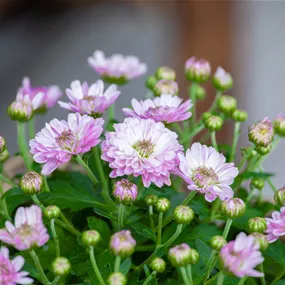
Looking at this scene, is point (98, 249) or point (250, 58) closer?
point (98, 249)

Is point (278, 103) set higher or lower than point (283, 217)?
lower

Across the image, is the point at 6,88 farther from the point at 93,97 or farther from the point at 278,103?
the point at 93,97

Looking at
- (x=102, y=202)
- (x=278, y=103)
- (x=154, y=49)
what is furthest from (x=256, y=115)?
(x=102, y=202)

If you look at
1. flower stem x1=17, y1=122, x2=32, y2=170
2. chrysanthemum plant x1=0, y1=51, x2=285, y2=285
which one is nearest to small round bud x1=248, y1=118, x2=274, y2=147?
chrysanthemum plant x1=0, y1=51, x2=285, y2=285

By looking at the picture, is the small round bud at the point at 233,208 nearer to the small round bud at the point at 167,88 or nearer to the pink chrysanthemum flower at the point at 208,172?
the pink chrysanthemum flower at the point at 208,172

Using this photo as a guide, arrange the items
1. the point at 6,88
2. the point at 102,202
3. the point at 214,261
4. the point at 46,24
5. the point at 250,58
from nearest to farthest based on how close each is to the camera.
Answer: the point at 214,261, the point at 102,202, the point at 250,58, the point at 6,88, the point at 46,24

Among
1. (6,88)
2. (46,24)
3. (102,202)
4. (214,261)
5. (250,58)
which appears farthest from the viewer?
(46,24)

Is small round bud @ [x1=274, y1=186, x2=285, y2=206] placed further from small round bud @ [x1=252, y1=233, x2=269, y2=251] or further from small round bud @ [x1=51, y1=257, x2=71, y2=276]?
small round bud @ [x1=51, y1=257, x2=71, y2=276]
